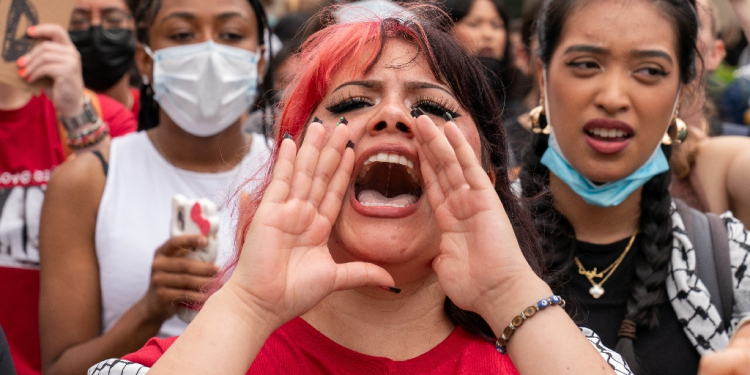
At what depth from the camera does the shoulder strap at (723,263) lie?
2.95m

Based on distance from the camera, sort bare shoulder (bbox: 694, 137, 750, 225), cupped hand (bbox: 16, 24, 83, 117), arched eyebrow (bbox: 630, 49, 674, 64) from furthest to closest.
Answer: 1. bare shoulder (bbox: 694, 137, 750, 225)
2. cupped hand (bbox: 16, 24, 83, 117)
3. arched eyebrow (bbox: 630, 49, 674, 64)

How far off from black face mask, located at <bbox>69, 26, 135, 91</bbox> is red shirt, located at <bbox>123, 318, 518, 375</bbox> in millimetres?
2973

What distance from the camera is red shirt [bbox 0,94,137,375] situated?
3.40 metres

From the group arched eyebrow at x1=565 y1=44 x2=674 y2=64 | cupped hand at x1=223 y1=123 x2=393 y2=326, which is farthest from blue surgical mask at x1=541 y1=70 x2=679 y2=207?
cupped hand at x1=223 y1=123 x2=393 y2=326

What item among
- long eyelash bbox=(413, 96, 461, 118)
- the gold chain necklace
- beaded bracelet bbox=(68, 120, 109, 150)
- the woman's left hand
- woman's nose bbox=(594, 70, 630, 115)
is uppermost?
long eyelash bbox=(413, 96, 461, 118)

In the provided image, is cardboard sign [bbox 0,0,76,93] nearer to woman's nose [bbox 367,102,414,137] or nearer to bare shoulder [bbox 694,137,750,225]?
woman's nose [bbox 367,102,414,137]

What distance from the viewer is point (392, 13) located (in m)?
2.55

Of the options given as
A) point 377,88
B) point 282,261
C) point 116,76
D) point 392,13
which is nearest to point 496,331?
point 282,261

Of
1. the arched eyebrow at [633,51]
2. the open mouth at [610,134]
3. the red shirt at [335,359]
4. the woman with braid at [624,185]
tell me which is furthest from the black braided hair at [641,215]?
the red shirt at [335,359]

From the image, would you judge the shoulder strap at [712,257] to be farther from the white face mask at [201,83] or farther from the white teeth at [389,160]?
the white face mask at [201,83]

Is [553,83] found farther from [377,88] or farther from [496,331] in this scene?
[496,331]

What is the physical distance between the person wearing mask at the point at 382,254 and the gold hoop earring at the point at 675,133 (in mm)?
1246

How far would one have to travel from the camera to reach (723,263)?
3014mm

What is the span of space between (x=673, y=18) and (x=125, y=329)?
2.59 m
